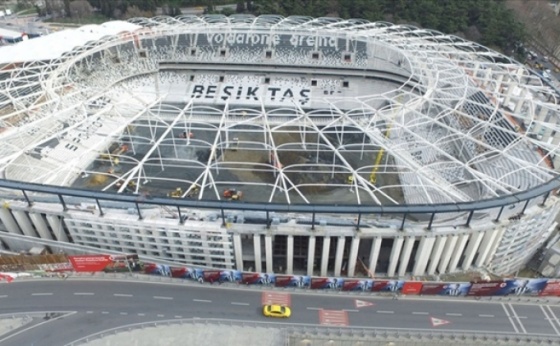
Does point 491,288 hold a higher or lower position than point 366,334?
higher

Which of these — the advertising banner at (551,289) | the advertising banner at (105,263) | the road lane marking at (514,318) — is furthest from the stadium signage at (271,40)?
the road lane marking at (514,318)

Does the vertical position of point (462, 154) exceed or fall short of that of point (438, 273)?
it exceeds it

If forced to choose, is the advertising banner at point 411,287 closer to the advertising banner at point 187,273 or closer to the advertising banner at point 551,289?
the advertising banner at point 551,289

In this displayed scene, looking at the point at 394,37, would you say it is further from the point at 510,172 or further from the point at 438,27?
the point at 510,172

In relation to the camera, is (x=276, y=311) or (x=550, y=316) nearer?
(x=276, y=311)

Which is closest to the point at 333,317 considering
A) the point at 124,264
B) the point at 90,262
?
the point at 124,264

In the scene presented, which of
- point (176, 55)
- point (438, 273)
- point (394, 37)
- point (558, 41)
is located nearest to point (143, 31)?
point (176, 55)

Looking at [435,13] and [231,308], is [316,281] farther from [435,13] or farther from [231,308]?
[435,13]
